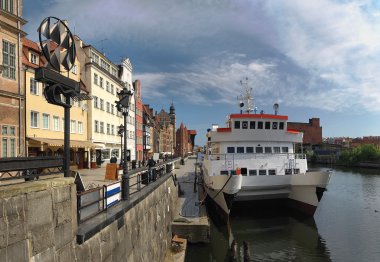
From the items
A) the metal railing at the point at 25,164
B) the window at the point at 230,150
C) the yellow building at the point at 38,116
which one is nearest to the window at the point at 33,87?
the yellow building at the point at 38,116

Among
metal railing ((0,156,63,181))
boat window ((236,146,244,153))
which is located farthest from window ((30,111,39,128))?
metal railing ((0,156,63,181))

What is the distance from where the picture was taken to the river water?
52.8 ft

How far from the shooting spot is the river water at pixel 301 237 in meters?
16.1

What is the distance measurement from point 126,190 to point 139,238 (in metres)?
1.55

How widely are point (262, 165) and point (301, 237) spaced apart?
5.38 metres

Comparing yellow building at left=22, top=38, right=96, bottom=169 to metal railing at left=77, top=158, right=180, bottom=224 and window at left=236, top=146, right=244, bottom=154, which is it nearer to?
window at left=236, top=146, right=244, bottom=154

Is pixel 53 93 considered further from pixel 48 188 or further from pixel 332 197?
pixel 332 197

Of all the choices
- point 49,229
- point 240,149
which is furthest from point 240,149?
point 49,229

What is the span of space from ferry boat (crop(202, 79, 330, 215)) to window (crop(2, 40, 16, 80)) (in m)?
13.6

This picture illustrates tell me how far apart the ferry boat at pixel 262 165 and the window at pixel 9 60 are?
13.6 meters

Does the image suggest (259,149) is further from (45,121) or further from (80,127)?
(80,127)

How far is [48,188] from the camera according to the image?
527 centimetres

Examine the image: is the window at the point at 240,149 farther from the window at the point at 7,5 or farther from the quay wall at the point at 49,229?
the window at the point at 7,5

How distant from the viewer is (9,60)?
61.1 feet
